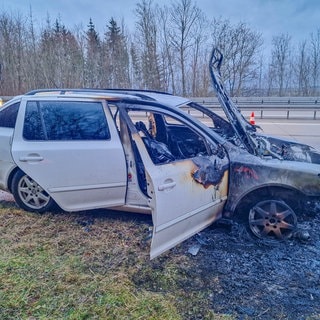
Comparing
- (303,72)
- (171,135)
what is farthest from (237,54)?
(171,135)

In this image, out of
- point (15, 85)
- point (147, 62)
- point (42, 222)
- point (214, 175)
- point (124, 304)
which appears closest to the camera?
point (124, 304)

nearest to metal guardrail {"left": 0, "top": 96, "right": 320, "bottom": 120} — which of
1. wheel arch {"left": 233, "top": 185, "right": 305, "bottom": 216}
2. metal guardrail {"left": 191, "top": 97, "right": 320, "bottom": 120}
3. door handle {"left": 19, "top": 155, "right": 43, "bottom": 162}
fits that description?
metal guardrail {"left": 191, "top": 97, "right": 320, "bottom": 120}

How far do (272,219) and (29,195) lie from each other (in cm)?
321

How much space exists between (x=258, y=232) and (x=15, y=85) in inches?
1207

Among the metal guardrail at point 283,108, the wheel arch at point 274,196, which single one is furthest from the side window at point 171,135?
the metal guardrail at point 283,108

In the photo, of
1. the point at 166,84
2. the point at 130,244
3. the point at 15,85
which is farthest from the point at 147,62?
the point at 130,244

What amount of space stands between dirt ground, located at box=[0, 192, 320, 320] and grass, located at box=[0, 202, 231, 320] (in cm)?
9

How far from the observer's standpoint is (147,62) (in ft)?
84.9

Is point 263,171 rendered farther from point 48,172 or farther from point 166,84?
point 166,84

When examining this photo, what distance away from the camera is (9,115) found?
12.1 feet

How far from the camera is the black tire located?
376cm

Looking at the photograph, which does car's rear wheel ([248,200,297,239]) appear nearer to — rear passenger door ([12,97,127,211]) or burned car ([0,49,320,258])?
burned car ([0,49,320,258])

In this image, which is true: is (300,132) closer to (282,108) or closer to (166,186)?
(282,108)

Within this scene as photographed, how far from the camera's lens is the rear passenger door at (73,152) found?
10.8 feet
